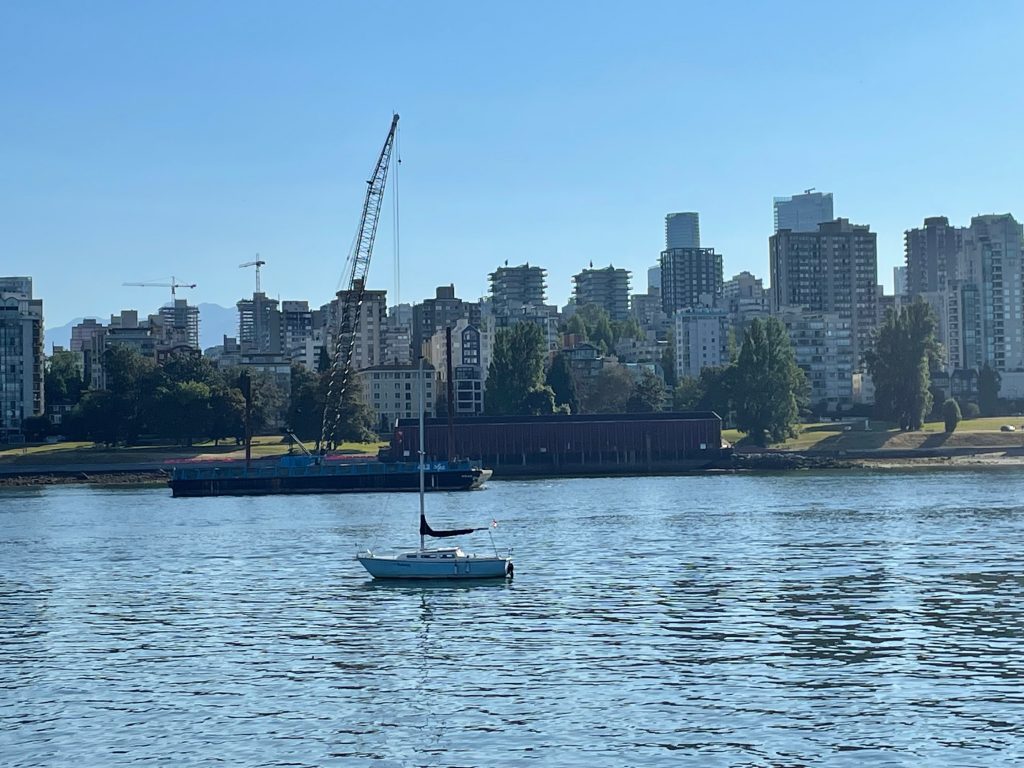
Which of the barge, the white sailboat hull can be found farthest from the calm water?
the barge

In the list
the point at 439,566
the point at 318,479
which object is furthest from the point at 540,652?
the point at 318,479

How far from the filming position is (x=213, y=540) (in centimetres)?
11050

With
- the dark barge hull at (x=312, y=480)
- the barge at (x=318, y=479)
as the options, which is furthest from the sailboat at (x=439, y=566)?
the dark barge hull at (x=312, y=480)

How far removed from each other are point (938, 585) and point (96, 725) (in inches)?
1697

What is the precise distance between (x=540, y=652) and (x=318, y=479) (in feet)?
416

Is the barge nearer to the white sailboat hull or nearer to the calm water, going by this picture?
the calm water

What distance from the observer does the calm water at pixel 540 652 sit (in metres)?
42.3

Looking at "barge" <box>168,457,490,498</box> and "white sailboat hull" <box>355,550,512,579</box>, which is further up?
"barge" <box>168,457,490,498</box>

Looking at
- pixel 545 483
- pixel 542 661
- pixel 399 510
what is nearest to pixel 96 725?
pixel 542 661

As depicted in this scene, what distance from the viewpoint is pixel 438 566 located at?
78.0 metres

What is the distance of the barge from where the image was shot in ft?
582

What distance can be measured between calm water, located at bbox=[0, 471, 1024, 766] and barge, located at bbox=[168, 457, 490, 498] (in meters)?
67.6

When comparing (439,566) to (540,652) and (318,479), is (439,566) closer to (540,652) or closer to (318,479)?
(540,652)

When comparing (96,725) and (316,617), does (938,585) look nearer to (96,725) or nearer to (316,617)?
(316,617)
